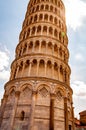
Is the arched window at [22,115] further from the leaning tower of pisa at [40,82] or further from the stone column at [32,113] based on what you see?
the stone column at [32,113]

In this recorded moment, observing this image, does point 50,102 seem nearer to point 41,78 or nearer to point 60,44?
point 41,78

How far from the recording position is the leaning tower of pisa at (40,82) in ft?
58.1

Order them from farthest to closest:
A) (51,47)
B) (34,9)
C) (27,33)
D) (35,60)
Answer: (34,9) → (27,33) → (51,47) → (35,60)

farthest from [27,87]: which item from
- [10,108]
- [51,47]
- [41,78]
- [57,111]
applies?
[51,47]

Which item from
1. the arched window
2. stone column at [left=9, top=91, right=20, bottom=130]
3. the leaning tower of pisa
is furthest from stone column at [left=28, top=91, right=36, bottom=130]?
stone column at [left=9, top=91, right=20, bottom=130]

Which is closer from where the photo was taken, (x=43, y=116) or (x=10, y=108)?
(x=43, y=116)

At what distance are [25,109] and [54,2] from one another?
23.3 metres

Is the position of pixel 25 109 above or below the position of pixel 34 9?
below

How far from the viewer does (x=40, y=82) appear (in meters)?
19.7

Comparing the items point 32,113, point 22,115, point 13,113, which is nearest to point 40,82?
point 32,113

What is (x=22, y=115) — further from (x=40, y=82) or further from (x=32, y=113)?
(x=40, y=82)

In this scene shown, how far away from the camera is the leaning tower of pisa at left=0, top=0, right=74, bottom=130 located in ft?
58.1

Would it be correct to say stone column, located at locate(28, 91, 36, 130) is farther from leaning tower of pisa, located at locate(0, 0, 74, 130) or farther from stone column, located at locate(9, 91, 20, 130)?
stone column, located at locate(9, 91, 20, 130)

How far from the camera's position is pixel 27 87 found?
19.8 metres
